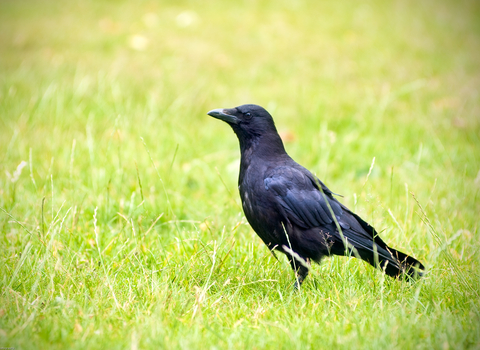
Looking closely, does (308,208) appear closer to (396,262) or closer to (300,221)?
(300,221)

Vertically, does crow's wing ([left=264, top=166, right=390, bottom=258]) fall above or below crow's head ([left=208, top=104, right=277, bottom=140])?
below

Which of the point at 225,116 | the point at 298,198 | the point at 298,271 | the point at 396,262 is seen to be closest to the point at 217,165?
the point at 225,116

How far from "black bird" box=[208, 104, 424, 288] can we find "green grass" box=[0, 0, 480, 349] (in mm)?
124

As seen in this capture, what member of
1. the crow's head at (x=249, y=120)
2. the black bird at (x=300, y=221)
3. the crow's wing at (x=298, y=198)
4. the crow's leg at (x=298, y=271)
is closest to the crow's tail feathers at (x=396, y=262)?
the black bird at (x=300, y=221)

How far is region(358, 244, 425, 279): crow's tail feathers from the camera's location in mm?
2604

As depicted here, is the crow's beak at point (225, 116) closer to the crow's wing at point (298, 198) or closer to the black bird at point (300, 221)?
the black bird at point (300, 221)

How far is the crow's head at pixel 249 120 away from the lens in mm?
3076

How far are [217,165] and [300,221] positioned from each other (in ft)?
7.11

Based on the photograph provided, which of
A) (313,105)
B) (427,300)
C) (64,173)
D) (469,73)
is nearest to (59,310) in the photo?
(427,300)

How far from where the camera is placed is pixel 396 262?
2.63 meters

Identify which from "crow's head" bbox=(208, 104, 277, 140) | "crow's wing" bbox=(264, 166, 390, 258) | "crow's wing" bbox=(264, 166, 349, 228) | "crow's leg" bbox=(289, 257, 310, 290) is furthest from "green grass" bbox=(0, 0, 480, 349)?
"crow's head" bbox=(208, 104, 277, 140)

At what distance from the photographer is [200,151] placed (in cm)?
502

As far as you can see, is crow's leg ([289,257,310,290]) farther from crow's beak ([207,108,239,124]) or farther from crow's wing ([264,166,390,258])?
crow's beak ([207,108,239,124])

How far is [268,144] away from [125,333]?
1.53 m
